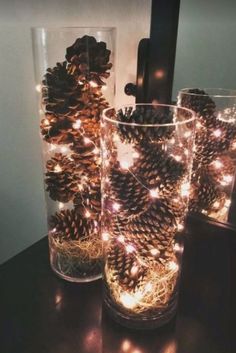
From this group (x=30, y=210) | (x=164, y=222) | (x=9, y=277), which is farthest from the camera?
(x=30, y=210)

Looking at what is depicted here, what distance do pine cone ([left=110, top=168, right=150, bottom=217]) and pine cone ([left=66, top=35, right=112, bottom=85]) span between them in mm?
145

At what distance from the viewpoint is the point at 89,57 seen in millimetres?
469

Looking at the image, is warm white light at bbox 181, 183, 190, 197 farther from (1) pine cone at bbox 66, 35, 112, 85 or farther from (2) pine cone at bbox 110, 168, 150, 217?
(1) pine cone at bbox 66, 35, 112, 85

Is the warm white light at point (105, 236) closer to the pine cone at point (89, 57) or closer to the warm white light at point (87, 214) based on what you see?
the warm white light at point (87, 214)

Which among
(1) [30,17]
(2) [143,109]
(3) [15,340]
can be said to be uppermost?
(1) [30,17]

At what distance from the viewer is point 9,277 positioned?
21.0 inches

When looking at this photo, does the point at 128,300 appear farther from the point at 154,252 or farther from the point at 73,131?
the point at 73,131

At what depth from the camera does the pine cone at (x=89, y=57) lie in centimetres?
46

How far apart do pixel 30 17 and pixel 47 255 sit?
0.38 metres

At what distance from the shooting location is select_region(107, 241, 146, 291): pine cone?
448 millimetres

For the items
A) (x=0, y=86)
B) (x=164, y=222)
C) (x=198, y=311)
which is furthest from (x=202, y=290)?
(x=0, y=86)

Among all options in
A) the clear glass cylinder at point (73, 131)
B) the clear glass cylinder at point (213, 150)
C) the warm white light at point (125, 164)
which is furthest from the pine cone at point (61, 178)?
the clear glass cylinder at point (213, 150)

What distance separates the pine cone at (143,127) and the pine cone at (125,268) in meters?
0.14

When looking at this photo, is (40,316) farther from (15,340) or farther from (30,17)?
(30,17)
